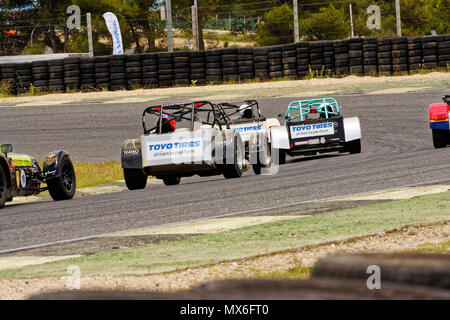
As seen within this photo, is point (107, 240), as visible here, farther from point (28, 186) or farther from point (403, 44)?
point (403, 44)

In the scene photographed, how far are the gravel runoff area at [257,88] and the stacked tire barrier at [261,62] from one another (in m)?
0.37

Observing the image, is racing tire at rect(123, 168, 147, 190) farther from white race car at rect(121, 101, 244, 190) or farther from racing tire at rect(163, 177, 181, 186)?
racing tire at rect(163, 177, 181, 186)

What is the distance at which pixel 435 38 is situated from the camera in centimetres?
2445

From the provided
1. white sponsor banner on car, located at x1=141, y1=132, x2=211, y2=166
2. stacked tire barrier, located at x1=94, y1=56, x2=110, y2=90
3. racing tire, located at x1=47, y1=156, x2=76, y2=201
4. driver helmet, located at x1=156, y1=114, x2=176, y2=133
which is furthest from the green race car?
stacked tire barrier, located at x1=94, y1=56, x2=110, y2=90

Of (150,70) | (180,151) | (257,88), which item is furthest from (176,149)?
(150,70)

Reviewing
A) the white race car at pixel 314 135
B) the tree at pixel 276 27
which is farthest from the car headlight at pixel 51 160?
the tree at pixel 276 27

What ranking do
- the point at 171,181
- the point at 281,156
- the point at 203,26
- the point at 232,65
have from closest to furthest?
the point at 171,181, the point at 281,156, the point at 232,65, the point at 203,26

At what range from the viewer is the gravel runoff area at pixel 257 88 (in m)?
26.2

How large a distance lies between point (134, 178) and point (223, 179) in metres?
1.54

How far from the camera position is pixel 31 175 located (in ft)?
42.2

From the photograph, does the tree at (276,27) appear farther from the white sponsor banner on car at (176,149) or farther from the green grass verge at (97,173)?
the white sponsor banner on car at (176,149)

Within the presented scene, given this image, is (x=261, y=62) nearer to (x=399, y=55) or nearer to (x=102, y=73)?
(x=399, y=55)

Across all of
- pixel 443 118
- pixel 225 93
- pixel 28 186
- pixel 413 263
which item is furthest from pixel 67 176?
pixel 225 93
